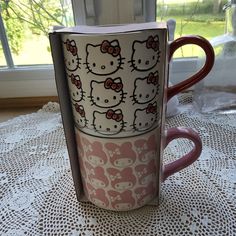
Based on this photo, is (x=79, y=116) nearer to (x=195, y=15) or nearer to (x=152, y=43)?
(x=152, y=43)

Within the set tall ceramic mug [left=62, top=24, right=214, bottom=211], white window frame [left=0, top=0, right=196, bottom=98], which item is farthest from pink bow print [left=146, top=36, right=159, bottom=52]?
white window frame [left=0, top=0, right=196, bottom=98]

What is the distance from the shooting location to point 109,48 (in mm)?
265

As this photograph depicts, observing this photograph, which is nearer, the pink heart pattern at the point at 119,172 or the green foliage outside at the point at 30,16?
the pink heart pattern at the point at 119,172

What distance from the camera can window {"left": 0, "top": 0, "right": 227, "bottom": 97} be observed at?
2.02 ft

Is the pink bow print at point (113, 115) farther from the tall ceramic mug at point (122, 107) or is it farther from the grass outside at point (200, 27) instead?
the grass outside at point (200, 27)

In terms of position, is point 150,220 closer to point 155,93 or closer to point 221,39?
point 155,93

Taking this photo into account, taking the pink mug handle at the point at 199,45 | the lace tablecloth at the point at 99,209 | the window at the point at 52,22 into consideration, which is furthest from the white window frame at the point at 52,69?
the pink mug handle at the point at 199,45

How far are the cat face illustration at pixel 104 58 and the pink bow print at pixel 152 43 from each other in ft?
0.10

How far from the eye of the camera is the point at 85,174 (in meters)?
0.36

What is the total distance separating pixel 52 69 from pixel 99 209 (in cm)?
44

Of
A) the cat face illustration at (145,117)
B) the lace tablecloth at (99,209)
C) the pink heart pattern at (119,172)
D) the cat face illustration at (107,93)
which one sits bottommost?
the lace tablecloth at (99,209)

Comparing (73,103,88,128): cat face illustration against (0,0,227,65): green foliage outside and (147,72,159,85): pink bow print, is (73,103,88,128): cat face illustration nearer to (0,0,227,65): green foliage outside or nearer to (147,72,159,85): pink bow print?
(147,72,159,85): pink bow print

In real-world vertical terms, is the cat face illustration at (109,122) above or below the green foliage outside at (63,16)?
below

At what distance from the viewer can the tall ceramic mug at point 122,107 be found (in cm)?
27
